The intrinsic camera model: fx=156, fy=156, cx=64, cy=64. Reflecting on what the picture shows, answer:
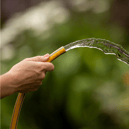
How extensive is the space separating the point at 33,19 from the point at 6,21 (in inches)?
12.6

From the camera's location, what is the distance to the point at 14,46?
1.38 metres

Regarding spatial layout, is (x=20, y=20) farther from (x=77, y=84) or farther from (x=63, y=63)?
(x=77, y=84)

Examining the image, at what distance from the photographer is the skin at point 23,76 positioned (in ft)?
1.42

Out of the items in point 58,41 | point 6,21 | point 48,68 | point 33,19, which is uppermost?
point 6,21

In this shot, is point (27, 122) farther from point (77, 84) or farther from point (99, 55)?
point (99, 55)

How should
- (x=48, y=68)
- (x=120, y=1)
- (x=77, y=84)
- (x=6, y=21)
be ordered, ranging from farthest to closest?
(x=6, y=21), (x=120, y=1), (x=77, y=84), (x=48, y=68)

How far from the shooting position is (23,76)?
45 cm

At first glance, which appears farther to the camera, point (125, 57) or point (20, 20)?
point (20, 20)

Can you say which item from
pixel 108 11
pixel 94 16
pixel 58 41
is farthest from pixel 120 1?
pixel 58 41

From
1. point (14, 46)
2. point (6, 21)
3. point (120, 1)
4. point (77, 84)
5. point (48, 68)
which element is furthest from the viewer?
point (6, 21)

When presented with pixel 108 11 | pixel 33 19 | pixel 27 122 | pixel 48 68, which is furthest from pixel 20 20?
pixel 48 68

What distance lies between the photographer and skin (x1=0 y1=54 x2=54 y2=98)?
43cm

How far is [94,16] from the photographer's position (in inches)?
47.4

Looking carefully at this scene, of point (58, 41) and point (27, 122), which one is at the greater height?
point (58, 41)
